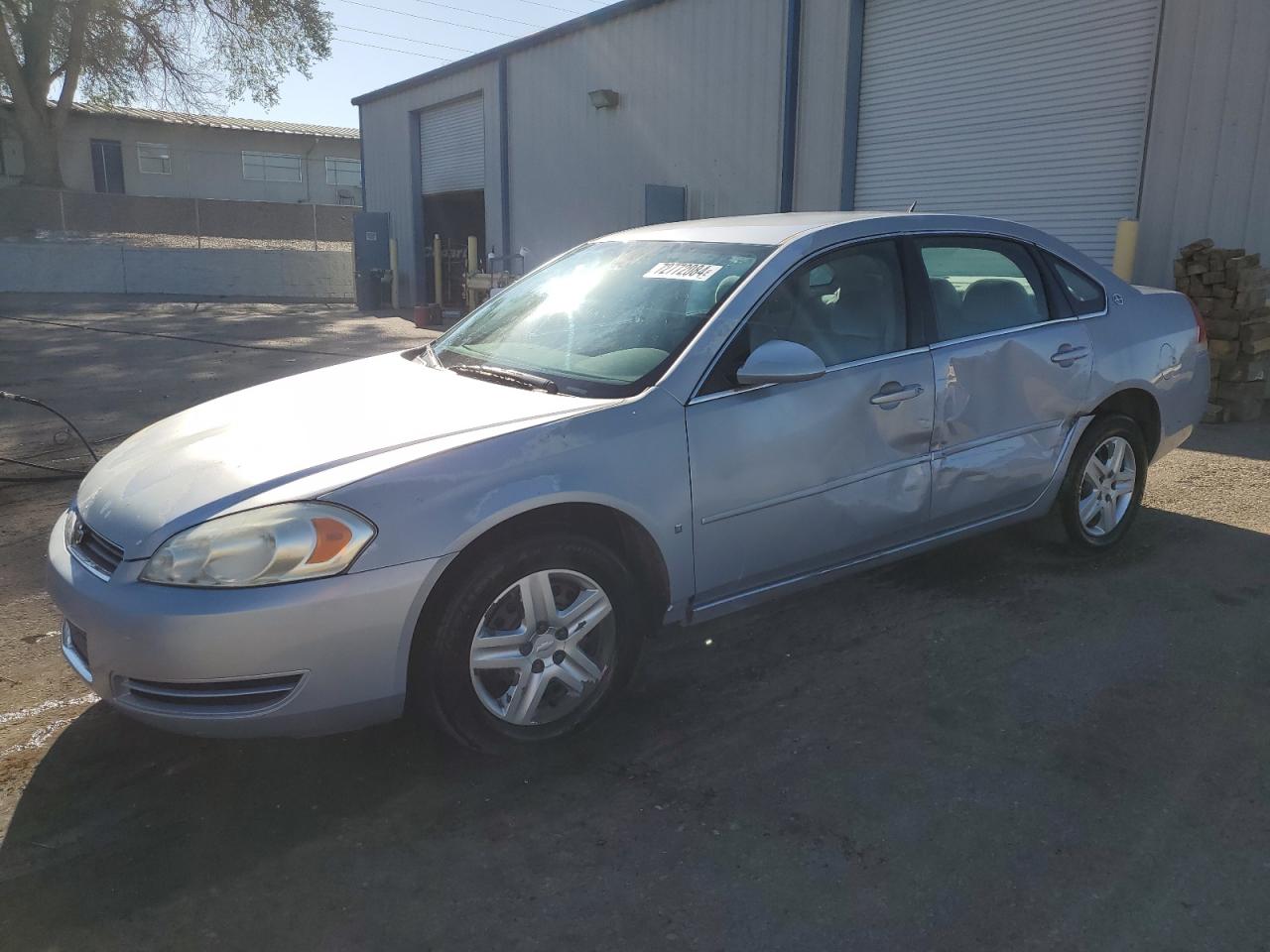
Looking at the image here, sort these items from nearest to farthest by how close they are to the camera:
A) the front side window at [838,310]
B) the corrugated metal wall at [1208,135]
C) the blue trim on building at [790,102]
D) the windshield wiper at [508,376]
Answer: the windshield wiper at [508,376]
the front side window at [838,310]
the corrugated metal wall at [1208,135]
the blue trim on building at [790,102]

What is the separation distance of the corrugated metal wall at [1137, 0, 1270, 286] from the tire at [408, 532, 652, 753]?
8.41 metres

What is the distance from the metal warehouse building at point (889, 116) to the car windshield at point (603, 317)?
7463 millimetres

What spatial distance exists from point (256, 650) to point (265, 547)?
0.27 metres

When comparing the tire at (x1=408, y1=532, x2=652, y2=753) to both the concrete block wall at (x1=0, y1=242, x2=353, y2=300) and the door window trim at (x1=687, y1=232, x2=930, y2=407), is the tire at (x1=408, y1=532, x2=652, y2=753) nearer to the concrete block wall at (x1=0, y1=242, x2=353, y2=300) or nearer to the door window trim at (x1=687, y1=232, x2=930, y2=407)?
the door window trim at (x1=687, y1=232, x2=930, y2=407)

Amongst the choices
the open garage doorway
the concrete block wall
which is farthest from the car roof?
the concrete block wall

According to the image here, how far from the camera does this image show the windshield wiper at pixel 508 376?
340cm

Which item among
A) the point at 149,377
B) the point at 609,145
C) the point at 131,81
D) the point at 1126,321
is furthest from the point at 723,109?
the point at 131,81

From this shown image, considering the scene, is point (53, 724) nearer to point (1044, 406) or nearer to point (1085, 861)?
point (1085, 861)

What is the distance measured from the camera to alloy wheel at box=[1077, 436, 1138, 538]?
184 inches

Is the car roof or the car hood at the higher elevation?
the car roof

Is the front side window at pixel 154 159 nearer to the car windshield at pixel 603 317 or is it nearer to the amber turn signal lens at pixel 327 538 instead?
the car windshield at pixel 603 317

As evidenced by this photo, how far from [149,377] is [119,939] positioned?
372 inches

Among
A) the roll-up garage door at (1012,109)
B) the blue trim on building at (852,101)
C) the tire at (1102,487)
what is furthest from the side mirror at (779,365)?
the blue trim on building at (852,101)

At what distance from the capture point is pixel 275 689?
8.68 ft
